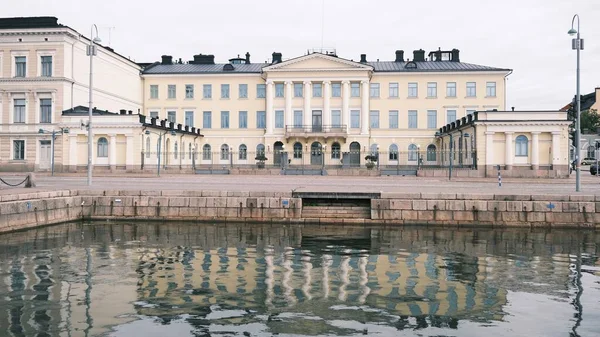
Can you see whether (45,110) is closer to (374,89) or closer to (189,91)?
(189,91)

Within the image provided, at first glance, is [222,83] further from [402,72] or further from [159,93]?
[402,72]

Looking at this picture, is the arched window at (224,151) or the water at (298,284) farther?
the arched window at (224,151)

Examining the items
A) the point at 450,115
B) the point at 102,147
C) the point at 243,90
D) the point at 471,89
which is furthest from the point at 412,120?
the point at 102,147

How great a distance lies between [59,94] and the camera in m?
53.2

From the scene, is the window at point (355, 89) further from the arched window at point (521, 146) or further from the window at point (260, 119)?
the arched window at point (521, 146)

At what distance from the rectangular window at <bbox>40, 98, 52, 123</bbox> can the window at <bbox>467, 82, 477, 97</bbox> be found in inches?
1852

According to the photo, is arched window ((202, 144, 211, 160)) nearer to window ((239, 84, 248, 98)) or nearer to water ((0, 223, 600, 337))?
window ((239, 84, 248, 98))

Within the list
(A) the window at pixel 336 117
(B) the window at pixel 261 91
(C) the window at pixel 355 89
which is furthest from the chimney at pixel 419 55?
(B) the window at pixel 261 91

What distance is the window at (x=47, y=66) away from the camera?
53656 millimetres

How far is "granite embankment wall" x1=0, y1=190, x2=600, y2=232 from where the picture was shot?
70.2ft

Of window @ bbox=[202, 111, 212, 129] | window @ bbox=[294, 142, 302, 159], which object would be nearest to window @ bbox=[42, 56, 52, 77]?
window @ bbox=[202, 111, 212, 129]

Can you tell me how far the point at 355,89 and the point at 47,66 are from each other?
3453cm

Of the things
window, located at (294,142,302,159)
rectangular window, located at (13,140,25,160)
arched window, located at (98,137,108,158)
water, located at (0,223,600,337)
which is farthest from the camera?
window, located at (294,142,302,159)

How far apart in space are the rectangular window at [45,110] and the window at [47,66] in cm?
253
